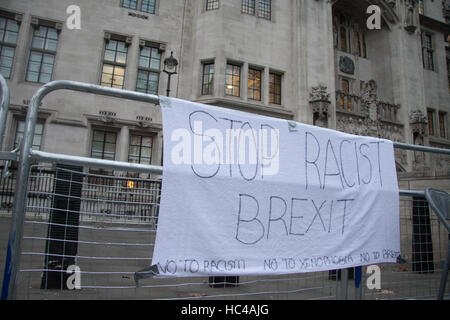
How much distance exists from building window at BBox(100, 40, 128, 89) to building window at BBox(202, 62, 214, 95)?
14.2ft

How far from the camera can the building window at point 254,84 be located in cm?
1727

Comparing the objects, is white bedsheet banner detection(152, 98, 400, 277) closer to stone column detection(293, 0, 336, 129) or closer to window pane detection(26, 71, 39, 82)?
stone column detection(293, 0, 336, 129)

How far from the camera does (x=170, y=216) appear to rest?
2451 mm

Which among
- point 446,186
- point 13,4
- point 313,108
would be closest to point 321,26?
point 313,108

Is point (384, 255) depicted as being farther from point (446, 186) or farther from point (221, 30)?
point (221, 30)

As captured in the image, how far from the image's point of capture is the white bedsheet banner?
253 centimetres

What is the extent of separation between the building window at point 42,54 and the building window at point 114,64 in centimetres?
243

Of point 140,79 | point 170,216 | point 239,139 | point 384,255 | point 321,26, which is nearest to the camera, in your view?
point 170,216

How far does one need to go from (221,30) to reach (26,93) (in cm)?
1023

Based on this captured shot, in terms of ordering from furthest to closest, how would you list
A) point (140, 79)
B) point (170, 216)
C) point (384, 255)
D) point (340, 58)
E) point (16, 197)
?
point (340, 58)
point (140, 79)
point (384, 255)
point (170, 216)
point (16, 197)

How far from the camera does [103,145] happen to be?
50.3 ft

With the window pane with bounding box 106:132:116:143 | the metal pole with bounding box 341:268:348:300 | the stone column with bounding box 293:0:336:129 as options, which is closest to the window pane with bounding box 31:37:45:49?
the window pane with bounding box 106:132:116:143

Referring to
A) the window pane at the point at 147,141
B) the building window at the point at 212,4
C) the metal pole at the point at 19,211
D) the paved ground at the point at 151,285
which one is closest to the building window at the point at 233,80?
the building window at the point at 212,4

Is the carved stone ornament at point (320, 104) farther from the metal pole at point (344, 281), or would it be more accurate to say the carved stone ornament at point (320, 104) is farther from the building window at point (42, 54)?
the metal pole at point (344, 281)
